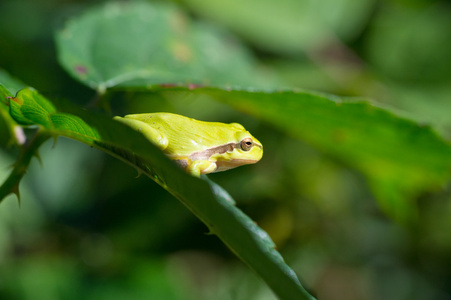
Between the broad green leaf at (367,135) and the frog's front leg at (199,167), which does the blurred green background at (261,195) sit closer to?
the broad green leaf at (367,135)

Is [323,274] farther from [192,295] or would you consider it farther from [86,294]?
[86,294]

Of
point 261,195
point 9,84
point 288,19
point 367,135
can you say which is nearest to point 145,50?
point 9,84

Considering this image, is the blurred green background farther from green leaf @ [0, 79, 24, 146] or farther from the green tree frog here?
green leaf @ [0, 79, 24, 146]

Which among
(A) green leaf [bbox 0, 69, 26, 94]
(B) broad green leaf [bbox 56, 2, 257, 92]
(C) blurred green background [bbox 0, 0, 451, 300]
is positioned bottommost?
(C) blurred green background [bbox 0, 0, 451, 300]

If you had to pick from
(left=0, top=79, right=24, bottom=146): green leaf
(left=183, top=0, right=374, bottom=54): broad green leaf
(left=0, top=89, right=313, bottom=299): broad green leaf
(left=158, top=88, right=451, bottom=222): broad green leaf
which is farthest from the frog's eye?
(left=183, top=0, right=374, bottom=54): broad green leaf

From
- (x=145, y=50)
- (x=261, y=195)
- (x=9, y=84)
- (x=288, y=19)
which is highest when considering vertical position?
(x=9, y=84)

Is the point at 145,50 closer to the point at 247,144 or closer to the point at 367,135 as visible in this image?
the point at 247,144

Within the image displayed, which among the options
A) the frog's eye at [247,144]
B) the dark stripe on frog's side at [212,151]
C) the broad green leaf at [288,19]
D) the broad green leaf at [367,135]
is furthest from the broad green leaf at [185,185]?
the broad green leaf at [288,19]
